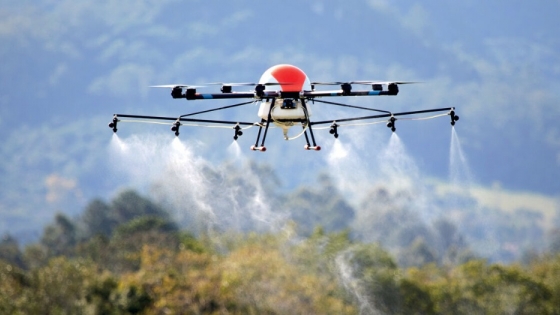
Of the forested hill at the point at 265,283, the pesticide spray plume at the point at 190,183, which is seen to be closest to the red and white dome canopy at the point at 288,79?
the pesticide spray plume at the point at 190,183

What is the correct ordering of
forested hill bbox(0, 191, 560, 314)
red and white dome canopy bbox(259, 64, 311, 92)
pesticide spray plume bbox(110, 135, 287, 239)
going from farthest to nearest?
forested hill bbox(0, 191, 560, 314) < pesticide spray plume bbox(110, 135, 287, 239) < red and white dome canopy bbox(259, 64, 311, 92)

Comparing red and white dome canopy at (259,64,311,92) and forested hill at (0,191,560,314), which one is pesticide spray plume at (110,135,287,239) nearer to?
forested hill at (0,191,560,314)

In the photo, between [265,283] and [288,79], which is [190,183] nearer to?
[265,283]

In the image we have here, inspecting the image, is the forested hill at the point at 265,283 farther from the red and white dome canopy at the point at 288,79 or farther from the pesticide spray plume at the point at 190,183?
the red and white dome canopy at the point at 288,79

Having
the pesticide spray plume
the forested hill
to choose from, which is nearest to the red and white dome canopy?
the pesticide spray plume

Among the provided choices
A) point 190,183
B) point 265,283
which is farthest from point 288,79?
point 265,283
